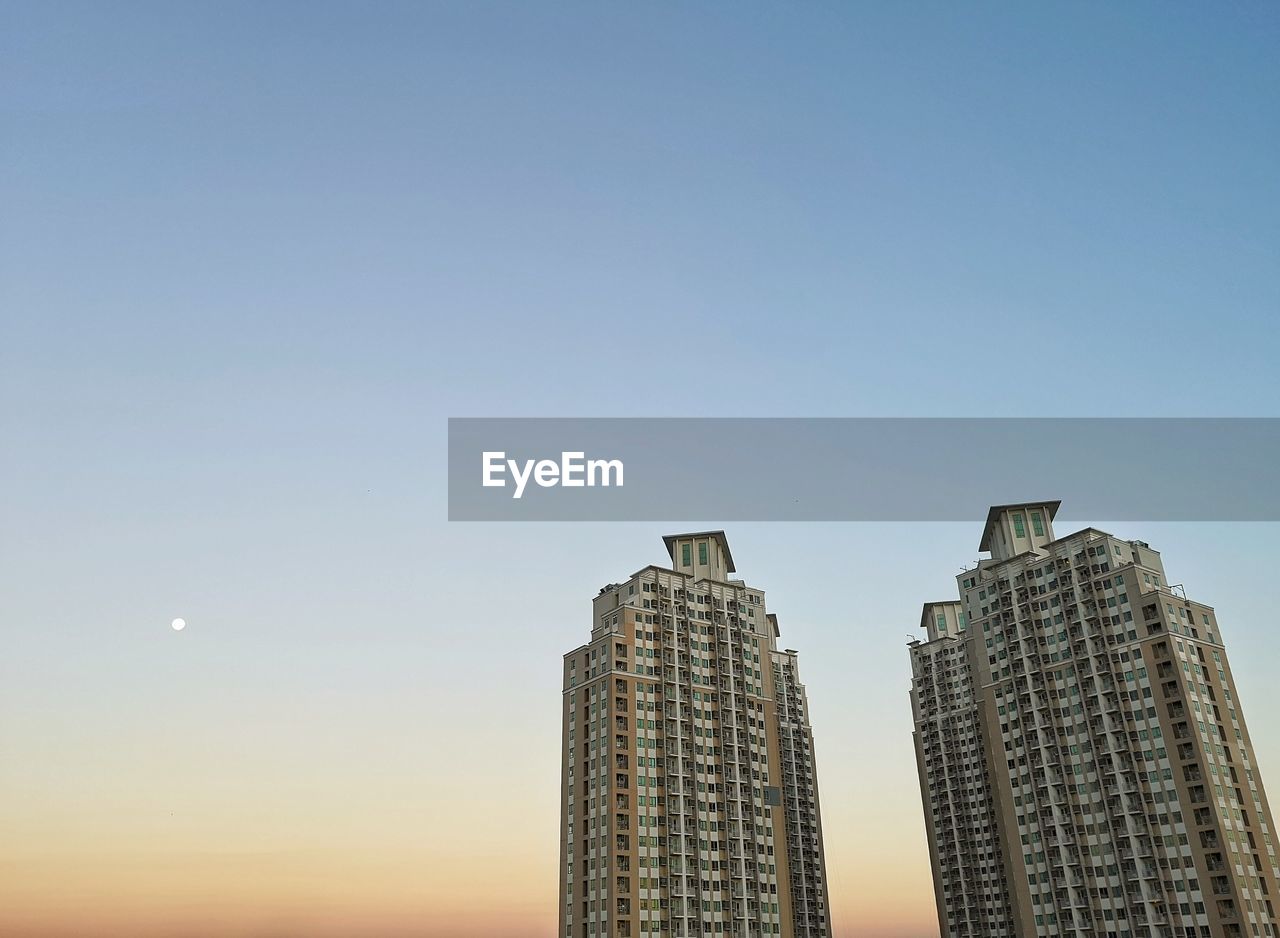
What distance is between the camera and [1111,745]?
3905 inches

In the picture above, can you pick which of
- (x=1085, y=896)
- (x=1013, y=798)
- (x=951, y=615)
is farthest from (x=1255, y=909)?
(x=951, y=615)

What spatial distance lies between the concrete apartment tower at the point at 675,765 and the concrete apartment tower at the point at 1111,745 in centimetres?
2620

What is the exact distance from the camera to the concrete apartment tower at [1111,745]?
9100 cm

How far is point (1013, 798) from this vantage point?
347 feet

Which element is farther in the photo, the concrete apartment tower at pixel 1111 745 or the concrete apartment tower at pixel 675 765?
the concrete apartment tower at pixel 675 765

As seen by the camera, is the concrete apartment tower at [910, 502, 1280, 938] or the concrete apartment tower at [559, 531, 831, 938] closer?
the concrete apartment tower at [910, 502, 1280, 938]

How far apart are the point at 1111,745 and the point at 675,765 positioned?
44.4 m

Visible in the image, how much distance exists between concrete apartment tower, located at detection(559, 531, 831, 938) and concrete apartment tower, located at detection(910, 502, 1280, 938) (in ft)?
86.0

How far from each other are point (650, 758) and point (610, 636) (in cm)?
1422

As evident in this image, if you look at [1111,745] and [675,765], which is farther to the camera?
[675,765]

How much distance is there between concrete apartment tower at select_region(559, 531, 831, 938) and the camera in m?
98.1

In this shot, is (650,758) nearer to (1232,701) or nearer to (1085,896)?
(1085,896)

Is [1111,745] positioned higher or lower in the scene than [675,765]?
lower

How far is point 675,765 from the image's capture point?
105 m
